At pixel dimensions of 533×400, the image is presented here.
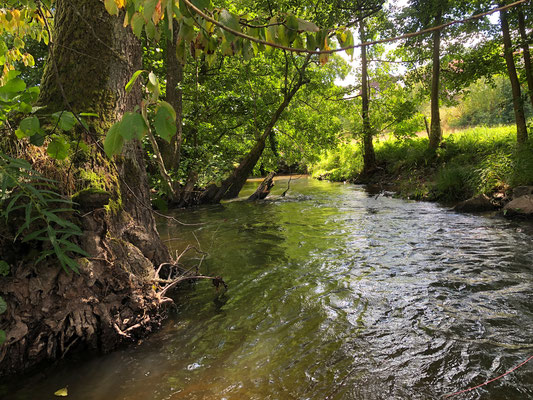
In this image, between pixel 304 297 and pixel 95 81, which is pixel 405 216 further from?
pixel 95 81

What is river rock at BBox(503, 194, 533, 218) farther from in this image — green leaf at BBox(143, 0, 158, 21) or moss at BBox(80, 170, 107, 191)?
green leaf at BBox(143, 0, 158, 21)

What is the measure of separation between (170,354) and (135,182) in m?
1.83

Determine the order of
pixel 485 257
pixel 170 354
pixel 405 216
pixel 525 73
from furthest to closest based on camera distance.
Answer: pixel 525 73 → pixel 405 216 → pixel 485 257 → pixel 170 354

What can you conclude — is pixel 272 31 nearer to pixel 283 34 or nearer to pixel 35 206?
pixel 283 34

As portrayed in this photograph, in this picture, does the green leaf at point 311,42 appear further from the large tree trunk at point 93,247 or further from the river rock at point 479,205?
the river rock at point 479,205

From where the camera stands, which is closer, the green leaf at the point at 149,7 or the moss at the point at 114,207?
the green leaf at the point at 149,7

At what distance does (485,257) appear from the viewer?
466 centimetres

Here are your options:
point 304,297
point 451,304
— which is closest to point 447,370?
point 451,304

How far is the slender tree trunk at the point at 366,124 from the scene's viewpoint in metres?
15.4

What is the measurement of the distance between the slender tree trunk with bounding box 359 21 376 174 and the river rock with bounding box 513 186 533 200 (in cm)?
834

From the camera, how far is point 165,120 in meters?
0.99

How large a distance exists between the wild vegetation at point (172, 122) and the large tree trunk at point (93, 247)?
0.04ft

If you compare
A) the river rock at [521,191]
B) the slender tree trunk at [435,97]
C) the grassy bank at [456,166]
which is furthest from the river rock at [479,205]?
the slender tree trunk at [435,97]

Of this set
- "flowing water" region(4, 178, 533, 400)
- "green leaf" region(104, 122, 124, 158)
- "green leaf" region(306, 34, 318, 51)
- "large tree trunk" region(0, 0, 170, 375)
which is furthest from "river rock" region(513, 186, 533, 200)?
"green leaf" region(104, 122, 124, 158)
